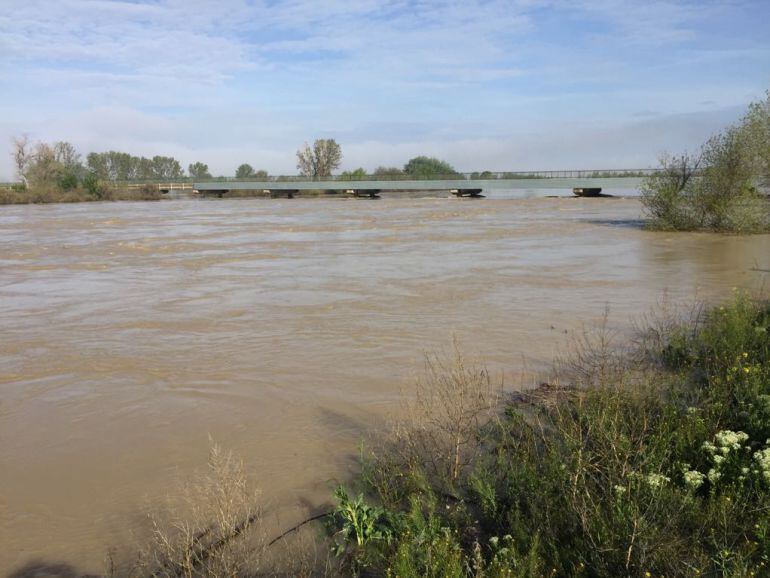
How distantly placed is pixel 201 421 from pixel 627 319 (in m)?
Result: 8.49

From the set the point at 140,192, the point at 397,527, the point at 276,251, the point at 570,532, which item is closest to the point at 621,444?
the point at 570,532

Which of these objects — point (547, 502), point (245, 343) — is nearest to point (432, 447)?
point (547, 502)

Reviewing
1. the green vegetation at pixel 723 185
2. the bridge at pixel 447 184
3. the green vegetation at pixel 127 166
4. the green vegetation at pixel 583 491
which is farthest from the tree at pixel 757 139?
the green vegetation at pixel 127 166

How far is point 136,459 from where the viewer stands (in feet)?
22.2

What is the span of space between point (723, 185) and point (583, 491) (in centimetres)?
2757

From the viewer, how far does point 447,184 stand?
82.8 meters

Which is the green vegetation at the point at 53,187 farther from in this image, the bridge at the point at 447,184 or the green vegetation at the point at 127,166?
the green vegetation at the point at 127,166

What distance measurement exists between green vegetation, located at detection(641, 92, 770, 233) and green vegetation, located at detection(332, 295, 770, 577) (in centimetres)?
2372

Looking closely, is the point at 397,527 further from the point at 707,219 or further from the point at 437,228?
the point at 437,228

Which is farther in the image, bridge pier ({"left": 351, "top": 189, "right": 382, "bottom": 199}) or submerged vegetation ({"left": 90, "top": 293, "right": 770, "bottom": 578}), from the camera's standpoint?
bridge pier ({"left": 351, "top": 189, "right": 382, "bottom": 199})

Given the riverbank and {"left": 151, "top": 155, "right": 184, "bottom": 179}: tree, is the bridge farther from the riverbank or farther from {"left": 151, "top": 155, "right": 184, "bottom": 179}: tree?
{"left": 151, "top": 155, "right": 184, "bottom": 179}: tree

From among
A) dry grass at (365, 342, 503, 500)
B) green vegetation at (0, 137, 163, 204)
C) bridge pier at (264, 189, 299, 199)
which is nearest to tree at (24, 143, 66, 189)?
green vegetation at (0, 137, 163, 204)

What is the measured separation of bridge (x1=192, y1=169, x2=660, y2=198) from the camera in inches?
3091

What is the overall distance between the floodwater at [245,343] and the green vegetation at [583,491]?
0.99m
